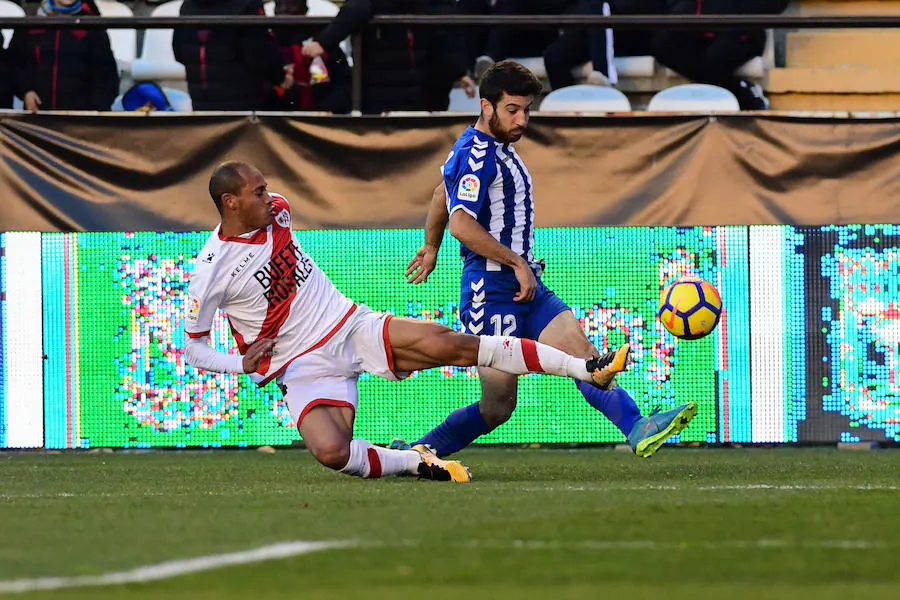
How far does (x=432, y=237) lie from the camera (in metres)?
7.90

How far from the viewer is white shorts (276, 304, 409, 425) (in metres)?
7.32

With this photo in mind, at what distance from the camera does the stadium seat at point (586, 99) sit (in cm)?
1120

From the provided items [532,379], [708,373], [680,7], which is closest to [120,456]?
[532,379]

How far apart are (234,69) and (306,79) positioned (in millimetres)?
492

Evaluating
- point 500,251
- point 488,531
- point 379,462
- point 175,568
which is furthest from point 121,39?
Answer: point 175,568

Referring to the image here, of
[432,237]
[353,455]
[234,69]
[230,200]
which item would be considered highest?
[234,69]

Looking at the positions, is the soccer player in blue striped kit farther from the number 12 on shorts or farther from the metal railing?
the metal railing

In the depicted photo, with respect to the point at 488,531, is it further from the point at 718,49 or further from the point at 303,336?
the point at 718,49

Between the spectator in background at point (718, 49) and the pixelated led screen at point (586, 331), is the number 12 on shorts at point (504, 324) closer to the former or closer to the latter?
the pixelated led screen at point (586, 331)

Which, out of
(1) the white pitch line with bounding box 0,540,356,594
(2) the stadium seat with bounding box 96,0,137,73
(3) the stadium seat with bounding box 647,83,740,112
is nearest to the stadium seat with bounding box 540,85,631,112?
(3) the stadium seat with bounding box 647,83,740,112

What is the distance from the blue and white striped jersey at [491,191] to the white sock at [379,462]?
1013 mm

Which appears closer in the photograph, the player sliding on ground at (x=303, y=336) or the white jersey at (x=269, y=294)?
the player sliding on ground at (x=303, y=336)

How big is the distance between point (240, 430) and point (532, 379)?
1841 millimetres

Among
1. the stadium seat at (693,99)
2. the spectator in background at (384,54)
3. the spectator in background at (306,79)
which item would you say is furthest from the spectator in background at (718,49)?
the spectator in background at (306,79)
